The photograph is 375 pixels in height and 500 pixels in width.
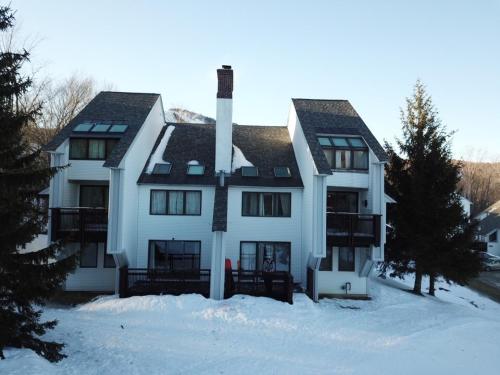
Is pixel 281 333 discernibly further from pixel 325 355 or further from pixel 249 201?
pixel 249 201

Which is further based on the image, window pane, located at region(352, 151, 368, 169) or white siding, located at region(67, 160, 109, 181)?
window pane, located at region(352, 151, 368, 169)

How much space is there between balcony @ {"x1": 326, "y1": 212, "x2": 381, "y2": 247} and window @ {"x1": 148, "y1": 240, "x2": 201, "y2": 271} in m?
6.18

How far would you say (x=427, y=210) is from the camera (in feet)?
67.5

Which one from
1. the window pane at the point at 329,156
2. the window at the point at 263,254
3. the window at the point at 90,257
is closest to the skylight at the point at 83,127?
the window at the point at 90,257

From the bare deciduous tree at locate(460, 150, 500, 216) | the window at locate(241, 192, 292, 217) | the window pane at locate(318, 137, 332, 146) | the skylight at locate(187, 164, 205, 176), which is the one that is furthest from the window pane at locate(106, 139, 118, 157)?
the bare deciduous tree at locate(460, 150, 500, 216)

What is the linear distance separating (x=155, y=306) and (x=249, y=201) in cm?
675

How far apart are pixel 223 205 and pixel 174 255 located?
12.3ft

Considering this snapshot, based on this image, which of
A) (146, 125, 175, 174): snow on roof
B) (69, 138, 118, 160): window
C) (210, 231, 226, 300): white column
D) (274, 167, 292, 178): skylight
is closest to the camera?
(210, 231, 226, 300): white column

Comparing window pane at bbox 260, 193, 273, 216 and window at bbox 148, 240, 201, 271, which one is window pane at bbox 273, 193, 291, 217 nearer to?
window pane at bbox 260, 193, 273, 216

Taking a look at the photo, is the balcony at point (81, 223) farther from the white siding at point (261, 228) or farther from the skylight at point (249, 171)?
the skylight at point (249, 171)

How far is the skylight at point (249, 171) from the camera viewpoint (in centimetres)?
1995

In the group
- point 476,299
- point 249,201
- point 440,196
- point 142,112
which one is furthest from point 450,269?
point 142,112

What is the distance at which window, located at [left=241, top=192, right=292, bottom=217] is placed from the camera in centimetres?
1964

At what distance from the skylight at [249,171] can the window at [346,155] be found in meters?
3.39
